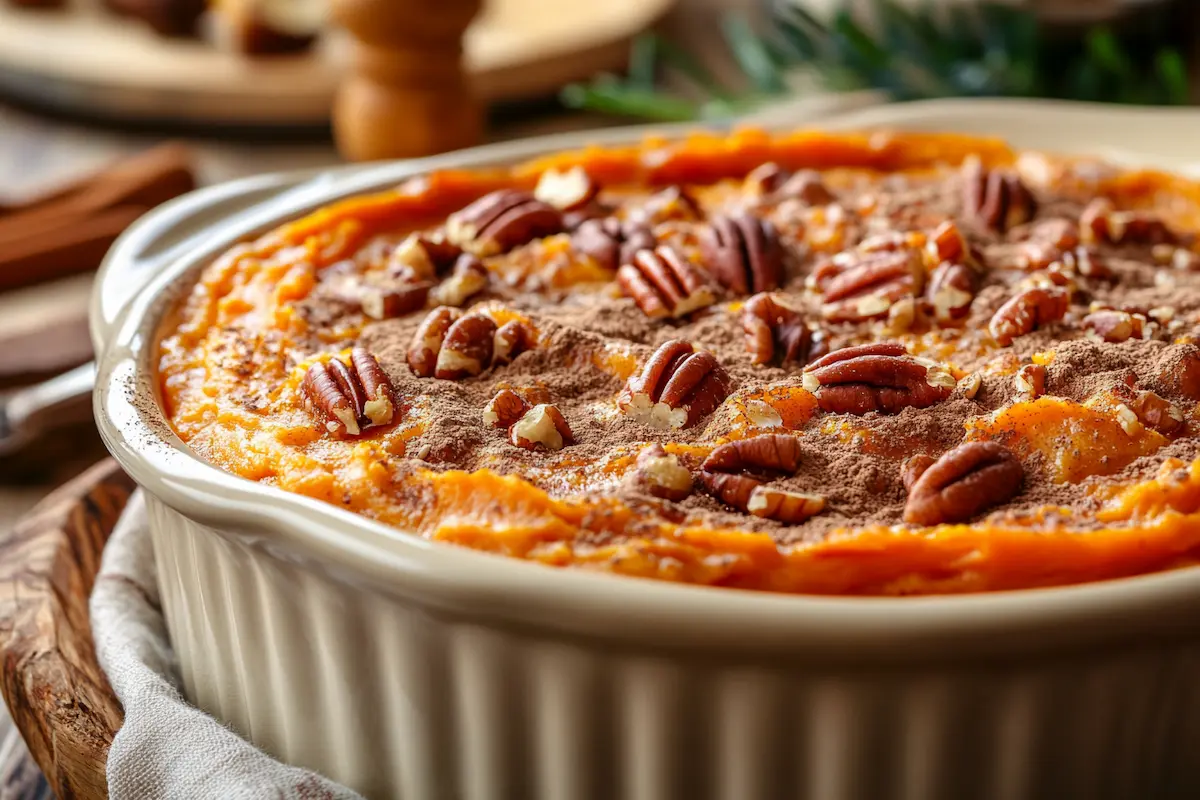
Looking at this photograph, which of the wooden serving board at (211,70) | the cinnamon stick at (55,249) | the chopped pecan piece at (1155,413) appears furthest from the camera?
the wooden serving board at (211,70)

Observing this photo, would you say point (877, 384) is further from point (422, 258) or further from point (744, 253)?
point (422, 258)

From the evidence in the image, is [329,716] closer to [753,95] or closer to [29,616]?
[29,616]

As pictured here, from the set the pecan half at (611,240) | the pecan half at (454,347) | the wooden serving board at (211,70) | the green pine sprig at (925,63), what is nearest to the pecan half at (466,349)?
the pecan half at (454,347)

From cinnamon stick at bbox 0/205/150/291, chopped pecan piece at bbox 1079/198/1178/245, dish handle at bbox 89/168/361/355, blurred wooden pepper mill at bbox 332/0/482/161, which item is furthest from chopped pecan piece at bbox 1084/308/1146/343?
cinnamon stick at bbox 0/205/150/291

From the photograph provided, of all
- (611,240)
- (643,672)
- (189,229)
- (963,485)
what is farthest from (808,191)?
(643,672)

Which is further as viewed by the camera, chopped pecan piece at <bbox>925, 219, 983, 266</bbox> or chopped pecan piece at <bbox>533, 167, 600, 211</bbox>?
chopped pecan piece at <bbox>533, 167, 600, 211</bbox>

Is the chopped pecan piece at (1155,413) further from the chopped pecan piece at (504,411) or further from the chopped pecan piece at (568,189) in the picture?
the chopped pecan piece at (568,189)

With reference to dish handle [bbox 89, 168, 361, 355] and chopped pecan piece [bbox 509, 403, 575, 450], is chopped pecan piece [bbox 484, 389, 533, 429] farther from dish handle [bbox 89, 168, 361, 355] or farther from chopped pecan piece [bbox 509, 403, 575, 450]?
dish handle [bbox 89, 168, 361, 355]
